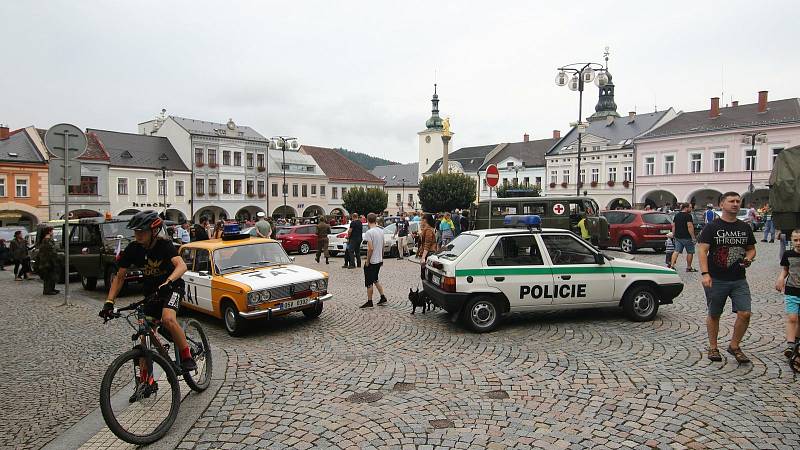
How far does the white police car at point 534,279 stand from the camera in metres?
7.86

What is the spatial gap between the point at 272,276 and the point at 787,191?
364 inches

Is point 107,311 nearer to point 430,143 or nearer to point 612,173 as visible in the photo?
point 612,173

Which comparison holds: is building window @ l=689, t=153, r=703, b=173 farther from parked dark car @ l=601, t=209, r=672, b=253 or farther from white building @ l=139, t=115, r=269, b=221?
white building @ l=139, t=115, r=269, b=221

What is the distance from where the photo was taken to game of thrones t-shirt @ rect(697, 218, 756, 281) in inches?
236

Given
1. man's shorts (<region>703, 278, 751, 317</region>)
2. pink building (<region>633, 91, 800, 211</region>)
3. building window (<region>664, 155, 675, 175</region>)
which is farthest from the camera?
building window (<region>664, 155, 675, 175</region>)

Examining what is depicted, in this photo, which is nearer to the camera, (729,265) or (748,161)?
(729,265)

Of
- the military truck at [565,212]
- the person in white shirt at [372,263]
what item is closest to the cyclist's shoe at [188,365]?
the person in white shirt at [372,263]

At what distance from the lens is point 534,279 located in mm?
7980

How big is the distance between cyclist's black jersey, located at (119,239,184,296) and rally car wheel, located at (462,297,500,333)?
170 inches

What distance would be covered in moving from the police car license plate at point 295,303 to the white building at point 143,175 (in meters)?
42.9

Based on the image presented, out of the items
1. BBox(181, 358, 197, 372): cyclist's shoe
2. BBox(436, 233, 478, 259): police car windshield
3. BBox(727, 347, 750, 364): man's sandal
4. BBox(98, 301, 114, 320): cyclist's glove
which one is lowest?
BBox(727, 347, 750, 364): man's sandal

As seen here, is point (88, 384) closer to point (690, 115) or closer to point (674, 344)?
point (674, 344)

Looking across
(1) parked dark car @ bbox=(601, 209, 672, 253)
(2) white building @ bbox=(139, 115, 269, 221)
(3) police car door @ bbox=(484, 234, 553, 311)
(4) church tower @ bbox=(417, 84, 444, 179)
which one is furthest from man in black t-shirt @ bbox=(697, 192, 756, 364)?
(4) church tower @ bbox=(417, 84, 444, 179)

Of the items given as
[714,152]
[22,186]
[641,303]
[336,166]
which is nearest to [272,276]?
[641,303]
